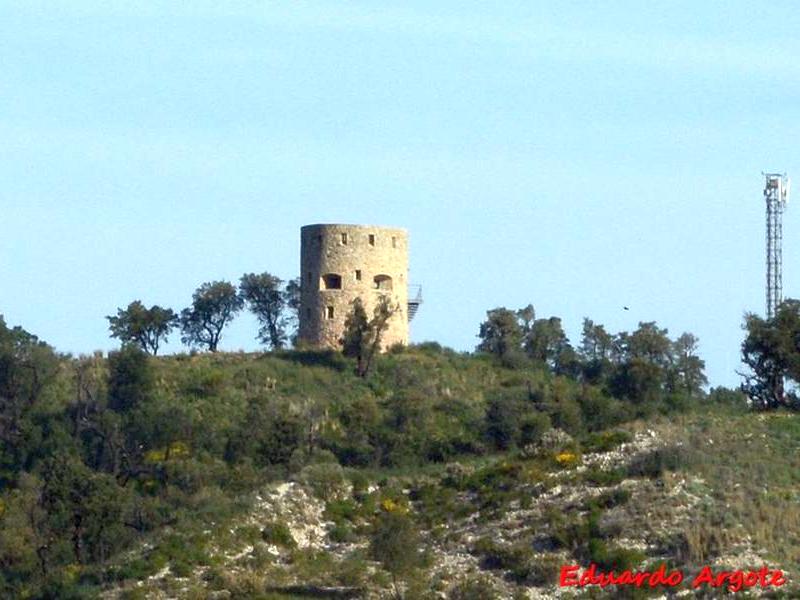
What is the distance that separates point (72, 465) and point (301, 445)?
422 inches

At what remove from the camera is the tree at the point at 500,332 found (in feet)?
279

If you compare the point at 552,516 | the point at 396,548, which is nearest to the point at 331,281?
the point at 552,516

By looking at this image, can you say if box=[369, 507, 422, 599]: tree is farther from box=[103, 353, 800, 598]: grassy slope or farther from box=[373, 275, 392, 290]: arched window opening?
box=[373, 275, 392, 290]: arched window opening

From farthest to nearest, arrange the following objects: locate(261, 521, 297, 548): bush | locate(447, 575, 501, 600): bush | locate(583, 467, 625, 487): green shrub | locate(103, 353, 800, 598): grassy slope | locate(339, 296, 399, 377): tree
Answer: locate(339, 296, 399, 377): tree → locate(583, 467, 625, 487): green shrub → locate(261, 521, 297, 548): bush → locate(103, 353, 800, 598): grassy slope → locate(447, 575, 501, 600): bush

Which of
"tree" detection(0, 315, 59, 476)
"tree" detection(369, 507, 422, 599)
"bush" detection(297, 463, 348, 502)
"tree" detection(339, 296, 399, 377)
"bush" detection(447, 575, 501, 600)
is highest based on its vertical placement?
"tree" detection(339, 296, 399, 377)

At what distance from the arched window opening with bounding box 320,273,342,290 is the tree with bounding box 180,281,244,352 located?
21.2ft

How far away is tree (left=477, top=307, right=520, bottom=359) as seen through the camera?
84.9 metres

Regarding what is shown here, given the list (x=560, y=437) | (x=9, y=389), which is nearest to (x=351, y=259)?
(x=9, y=389)

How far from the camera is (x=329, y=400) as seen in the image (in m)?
73.4

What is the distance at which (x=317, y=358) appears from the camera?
→ 258 ft

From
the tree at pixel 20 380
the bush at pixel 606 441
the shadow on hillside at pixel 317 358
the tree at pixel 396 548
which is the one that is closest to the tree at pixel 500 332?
the shadow on hillside at pixel 317 358

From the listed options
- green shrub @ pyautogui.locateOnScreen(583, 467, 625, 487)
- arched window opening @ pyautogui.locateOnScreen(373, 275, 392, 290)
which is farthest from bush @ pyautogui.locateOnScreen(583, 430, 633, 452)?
arched window opening @ pyautogui.locateOnScreen(373, 275, 392, 290)

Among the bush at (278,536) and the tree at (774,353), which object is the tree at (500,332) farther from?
the bush at (278,536)

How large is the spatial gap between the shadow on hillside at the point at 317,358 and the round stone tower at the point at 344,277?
115cm
